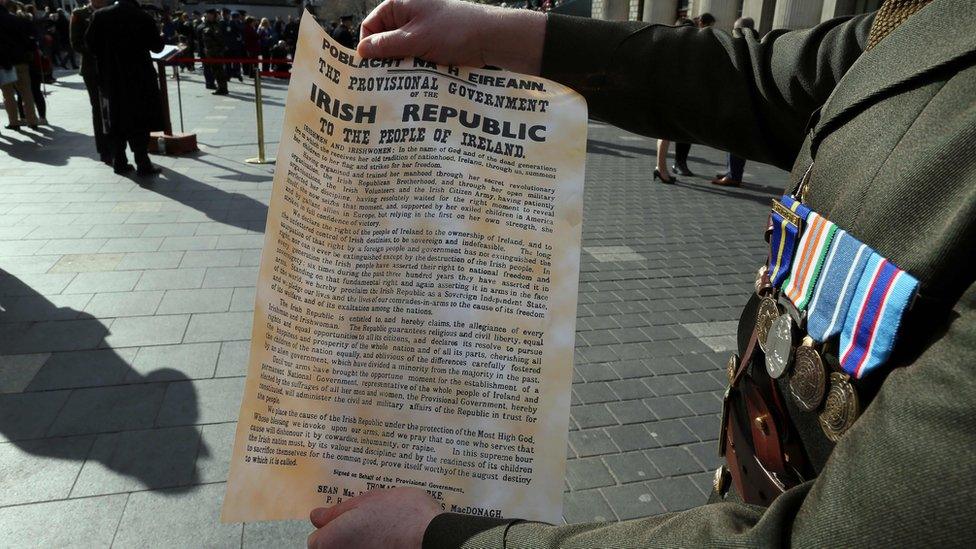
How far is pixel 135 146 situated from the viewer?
26.2 feet

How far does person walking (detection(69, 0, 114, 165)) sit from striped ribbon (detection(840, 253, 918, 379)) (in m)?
8.79

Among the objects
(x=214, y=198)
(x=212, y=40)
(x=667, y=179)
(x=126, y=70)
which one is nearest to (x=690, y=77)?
(x=214, y=198)

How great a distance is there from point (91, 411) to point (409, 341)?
2937mm

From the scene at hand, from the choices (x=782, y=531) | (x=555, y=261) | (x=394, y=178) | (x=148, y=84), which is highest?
(x=394, y=178)

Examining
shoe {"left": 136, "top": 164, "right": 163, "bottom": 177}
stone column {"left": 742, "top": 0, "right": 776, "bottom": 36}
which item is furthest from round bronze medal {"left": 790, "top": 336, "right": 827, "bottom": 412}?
stone column {"left": 742, "top": 0, "right": 776, "bottom": 36}

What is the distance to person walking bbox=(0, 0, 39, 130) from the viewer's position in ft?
32.3

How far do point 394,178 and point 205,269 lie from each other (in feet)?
15.1

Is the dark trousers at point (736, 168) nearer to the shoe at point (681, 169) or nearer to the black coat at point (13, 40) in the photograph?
the shoe at point (681, 169)

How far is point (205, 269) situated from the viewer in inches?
205

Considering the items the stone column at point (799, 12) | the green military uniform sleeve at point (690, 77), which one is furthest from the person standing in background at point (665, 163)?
the stone column at point (799, 12)

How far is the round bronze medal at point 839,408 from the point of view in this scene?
82 cm

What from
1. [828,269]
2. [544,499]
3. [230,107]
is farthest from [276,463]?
[230,107]

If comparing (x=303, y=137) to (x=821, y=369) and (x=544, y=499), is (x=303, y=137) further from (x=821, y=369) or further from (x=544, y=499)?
(x=821, y=369)

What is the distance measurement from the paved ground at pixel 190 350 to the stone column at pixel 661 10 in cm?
2050
